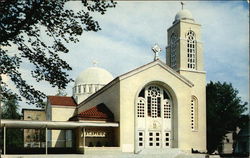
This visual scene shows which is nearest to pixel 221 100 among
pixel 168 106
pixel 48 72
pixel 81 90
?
pixel 168 106

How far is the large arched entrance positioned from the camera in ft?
104

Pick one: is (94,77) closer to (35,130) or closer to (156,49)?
(156,49)

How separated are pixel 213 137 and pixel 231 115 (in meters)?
3.84

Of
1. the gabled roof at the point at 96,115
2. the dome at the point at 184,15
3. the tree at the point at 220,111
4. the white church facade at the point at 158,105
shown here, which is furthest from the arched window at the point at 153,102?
the tree at the point at 220,111

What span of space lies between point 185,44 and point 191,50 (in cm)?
113

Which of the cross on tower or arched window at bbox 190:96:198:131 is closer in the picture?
the cross on tower

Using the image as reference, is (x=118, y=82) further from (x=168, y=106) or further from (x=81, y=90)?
(x=81, y=90)

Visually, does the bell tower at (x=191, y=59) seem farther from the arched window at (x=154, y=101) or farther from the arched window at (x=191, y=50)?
the arched window at (x=154, y=101)

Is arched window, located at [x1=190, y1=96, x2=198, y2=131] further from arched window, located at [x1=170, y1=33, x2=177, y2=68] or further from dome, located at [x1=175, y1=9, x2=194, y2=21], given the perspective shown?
dome, located at [x1=175, y1=9, x2=194, y2=21]

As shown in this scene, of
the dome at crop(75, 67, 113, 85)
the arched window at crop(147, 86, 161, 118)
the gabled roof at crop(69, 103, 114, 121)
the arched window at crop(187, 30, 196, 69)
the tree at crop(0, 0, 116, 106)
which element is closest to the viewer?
the tree at crop(0, 0, 116, 106)

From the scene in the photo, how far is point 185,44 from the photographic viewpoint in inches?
1458

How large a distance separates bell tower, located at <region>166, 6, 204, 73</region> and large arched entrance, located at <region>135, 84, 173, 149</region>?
4.76 m

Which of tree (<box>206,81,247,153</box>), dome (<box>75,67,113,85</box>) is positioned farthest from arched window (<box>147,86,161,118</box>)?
dome (<box>75,67,113,85</box>)

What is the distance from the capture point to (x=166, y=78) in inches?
1298
